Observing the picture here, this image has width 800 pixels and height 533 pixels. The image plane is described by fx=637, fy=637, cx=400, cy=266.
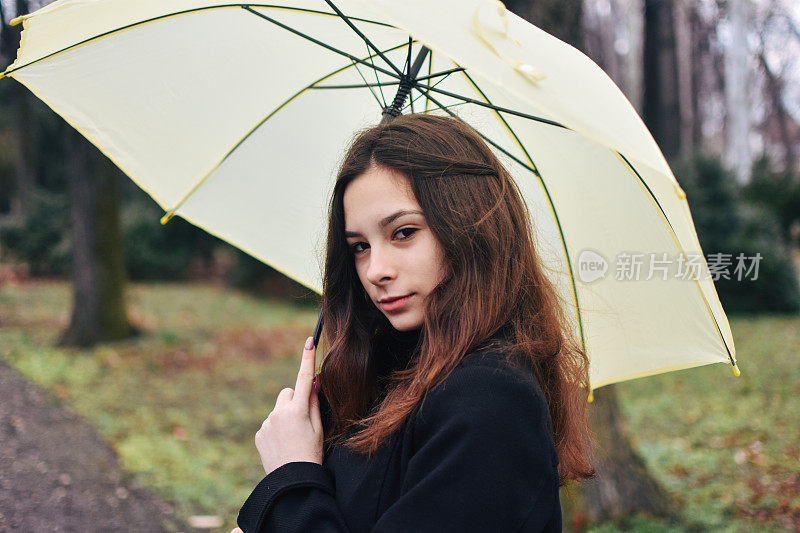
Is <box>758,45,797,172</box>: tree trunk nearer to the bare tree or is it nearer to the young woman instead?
the bare tree

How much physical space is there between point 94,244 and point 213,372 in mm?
2206

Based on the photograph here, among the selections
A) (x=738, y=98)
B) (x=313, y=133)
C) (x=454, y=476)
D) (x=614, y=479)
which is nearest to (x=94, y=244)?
(x=313, y=133)

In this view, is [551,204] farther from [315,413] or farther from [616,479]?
[616,479]

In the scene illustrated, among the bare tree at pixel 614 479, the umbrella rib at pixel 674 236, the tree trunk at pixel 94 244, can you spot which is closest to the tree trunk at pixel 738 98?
the bare tree at pixel 614 479

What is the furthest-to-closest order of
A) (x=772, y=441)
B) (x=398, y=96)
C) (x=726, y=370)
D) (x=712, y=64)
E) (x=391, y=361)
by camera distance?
1. (x=712, y=64)
2. (x=726, y=370)
3. (x=772, y=441)
4. (x=398, y=96)
5. (x=391, y=361)

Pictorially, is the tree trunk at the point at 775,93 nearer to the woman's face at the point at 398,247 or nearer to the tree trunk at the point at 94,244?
the tree trunk at the point at 94,244

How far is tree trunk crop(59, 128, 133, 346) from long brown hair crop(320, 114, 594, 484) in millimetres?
6740

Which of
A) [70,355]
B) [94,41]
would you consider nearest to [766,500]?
[94,41]

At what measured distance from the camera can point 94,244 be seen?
7.86m

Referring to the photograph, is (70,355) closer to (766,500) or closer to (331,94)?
(331,94)

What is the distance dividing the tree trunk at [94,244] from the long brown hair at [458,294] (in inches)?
265

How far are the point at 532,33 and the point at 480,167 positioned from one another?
39 centimetres

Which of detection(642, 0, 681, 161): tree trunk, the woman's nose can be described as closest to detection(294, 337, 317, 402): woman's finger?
the woman's nose

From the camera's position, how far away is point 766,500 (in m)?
4.48
